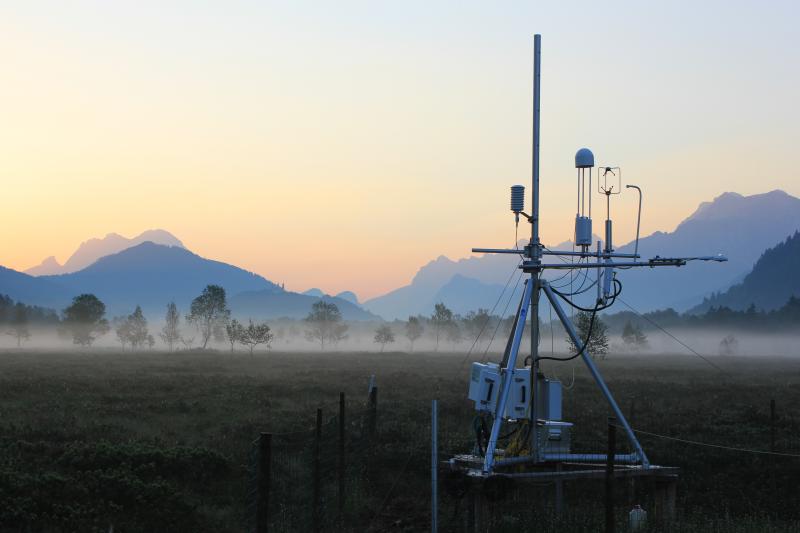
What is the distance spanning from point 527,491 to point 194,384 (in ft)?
101

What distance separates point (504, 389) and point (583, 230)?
3.91 m

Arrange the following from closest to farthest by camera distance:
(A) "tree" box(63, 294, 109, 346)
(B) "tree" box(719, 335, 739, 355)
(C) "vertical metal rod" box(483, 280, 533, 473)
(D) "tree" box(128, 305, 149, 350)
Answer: (C) "vertical metal rod" box(483, 280, 533, 473) < (A) "tree" box(63, 294, 109, 346) < (B) "tree" box(719, 335, 739, 355) < (D) "tree" box(128, 305, 149, 350)

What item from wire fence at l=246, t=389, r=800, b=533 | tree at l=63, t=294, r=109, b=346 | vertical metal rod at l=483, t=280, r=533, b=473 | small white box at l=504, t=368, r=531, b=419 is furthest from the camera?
tree at l=63, t=294, r=109, b=346

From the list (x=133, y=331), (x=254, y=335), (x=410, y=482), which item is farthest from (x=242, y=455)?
(x=133, y=331)

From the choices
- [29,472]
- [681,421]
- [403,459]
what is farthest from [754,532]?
[681,421]

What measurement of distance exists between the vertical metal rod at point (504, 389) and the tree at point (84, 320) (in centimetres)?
13837

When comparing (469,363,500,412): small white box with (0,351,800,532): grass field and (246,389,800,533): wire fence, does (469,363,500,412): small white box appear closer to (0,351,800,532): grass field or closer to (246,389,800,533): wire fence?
(246,389,800,533): wire fence

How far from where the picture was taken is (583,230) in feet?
60.1

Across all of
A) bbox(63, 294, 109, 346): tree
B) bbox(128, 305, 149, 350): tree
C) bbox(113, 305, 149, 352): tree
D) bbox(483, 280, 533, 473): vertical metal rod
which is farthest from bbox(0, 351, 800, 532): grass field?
bbox(113, 305, 149, 352): tree

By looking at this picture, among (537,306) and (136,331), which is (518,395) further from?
(136,331)

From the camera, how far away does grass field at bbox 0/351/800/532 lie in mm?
18375

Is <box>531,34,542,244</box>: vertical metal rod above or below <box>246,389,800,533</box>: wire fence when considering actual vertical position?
above

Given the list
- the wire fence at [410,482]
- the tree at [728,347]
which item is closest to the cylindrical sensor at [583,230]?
the wire fence at [410,482]

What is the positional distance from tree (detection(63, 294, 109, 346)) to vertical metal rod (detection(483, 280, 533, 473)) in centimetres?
13837
